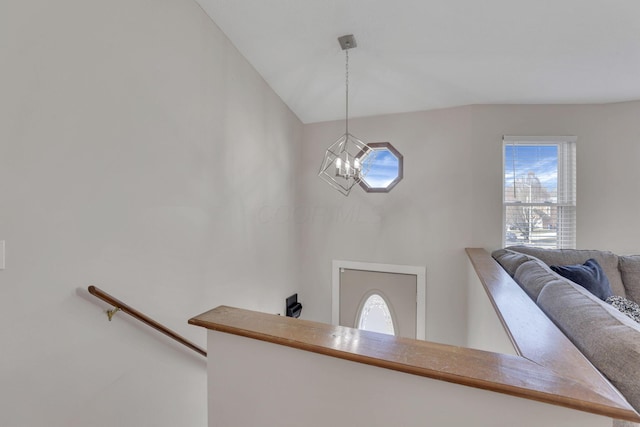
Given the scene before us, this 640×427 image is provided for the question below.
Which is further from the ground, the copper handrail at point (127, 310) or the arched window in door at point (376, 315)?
the copper handrail at point (127, 310)

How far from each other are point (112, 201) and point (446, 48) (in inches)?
103

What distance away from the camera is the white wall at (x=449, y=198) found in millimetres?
2922

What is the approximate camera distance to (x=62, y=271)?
1.46m

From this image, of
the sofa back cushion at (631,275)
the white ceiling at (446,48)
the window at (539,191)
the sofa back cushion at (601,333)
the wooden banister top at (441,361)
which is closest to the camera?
the wooden banister top at (441,361)

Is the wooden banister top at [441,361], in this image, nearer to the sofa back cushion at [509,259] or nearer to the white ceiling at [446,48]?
the sofa back cushion at [509,259]

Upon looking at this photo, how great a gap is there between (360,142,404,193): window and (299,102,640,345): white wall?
73mm

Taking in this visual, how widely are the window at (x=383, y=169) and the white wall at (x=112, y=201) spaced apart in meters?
1.69

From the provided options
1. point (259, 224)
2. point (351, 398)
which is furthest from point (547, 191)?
point (351, 398)

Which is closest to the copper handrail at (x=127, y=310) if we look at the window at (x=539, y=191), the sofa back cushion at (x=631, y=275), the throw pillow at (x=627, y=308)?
the throw pillow at (x=627, y=308)

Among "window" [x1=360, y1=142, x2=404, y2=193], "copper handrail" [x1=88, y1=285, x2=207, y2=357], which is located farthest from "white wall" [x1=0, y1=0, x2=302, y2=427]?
"window" [x1=360, y1=142, x2=404, y2=193]

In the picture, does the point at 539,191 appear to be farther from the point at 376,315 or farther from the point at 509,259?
the point at 376,315

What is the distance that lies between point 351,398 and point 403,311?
2.83 metres

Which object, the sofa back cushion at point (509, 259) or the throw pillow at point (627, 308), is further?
the sofa back cushion at point (509, 259)

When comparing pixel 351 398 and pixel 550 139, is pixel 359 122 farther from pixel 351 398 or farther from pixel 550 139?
pixel 351 398
